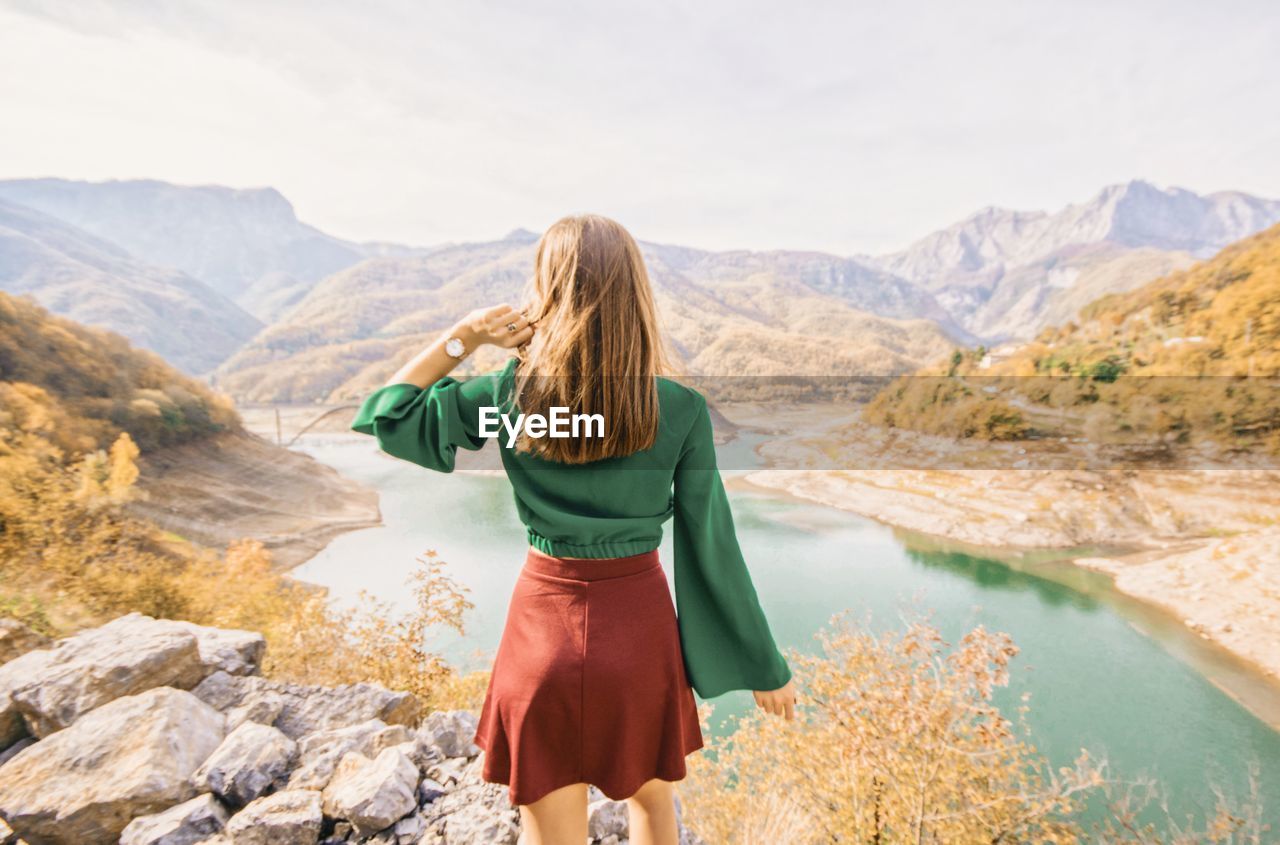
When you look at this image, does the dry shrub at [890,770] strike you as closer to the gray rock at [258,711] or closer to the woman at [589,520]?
the gray rock at [258,711]

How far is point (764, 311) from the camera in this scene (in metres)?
81.3

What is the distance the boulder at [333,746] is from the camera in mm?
1569

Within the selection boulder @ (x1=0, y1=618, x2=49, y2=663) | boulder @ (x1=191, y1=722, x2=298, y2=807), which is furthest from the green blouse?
boulder @ (x1=0, y1=618, x2=49, y2=663)

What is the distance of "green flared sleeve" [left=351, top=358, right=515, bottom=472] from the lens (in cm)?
76

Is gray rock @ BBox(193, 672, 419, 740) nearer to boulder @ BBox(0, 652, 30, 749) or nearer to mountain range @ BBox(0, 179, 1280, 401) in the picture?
boulder @ BBox(0, 652, 30, 749)

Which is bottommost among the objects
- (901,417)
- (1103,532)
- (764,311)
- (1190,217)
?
(1103,532)

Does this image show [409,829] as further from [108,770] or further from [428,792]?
[108,770]

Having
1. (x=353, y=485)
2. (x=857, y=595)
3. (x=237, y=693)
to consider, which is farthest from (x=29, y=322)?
(x=857, y=595)

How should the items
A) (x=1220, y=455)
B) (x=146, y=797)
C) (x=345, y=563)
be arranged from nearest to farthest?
1. (x=146, y=797)
2. (x=1220, y=455)
3. (x=345, y=563)

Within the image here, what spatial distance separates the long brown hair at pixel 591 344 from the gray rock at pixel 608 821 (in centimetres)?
125

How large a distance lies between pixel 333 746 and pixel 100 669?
0.89m

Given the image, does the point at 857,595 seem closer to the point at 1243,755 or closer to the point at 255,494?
the point at 1243,755

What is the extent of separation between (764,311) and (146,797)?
8425 cm

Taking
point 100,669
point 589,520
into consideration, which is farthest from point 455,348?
point 100,669
